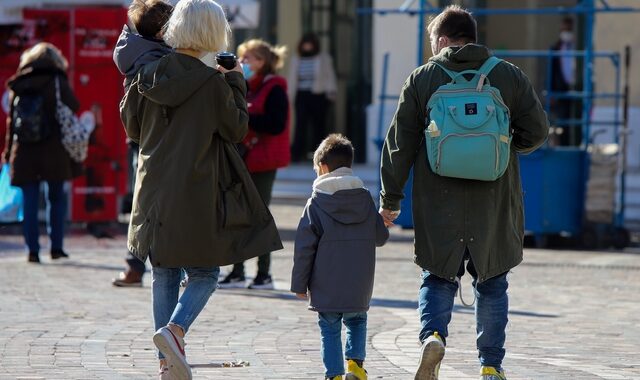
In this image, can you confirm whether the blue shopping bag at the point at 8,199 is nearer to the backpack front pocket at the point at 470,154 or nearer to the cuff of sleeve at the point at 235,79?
the cuff of sleeve at the point at 235,79

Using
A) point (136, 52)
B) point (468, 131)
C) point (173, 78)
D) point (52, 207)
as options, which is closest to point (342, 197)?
point (468, 131)

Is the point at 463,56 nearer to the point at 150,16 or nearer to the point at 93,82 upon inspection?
the point at 150,16

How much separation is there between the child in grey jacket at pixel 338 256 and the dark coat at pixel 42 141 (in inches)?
228

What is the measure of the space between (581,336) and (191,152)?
306 centimetres

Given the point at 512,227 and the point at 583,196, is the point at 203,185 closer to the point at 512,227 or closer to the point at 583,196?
the point at 512,227

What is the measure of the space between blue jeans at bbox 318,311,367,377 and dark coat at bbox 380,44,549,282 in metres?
0.37

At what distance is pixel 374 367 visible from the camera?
6906 mm

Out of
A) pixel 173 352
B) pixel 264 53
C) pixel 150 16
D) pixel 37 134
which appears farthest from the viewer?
pixel 37 134

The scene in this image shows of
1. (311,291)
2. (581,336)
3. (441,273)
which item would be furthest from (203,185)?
(581,336)

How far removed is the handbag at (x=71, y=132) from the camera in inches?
456

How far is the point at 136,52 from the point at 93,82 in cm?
769

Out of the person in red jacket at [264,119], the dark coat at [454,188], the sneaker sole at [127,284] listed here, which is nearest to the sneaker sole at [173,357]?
the dark coat at [454,188]

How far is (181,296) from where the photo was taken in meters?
6.07

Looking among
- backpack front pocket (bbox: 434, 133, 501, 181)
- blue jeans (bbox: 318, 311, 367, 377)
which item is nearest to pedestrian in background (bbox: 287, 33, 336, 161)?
blue jeans (bbox: 318, 311, 367, 377)
